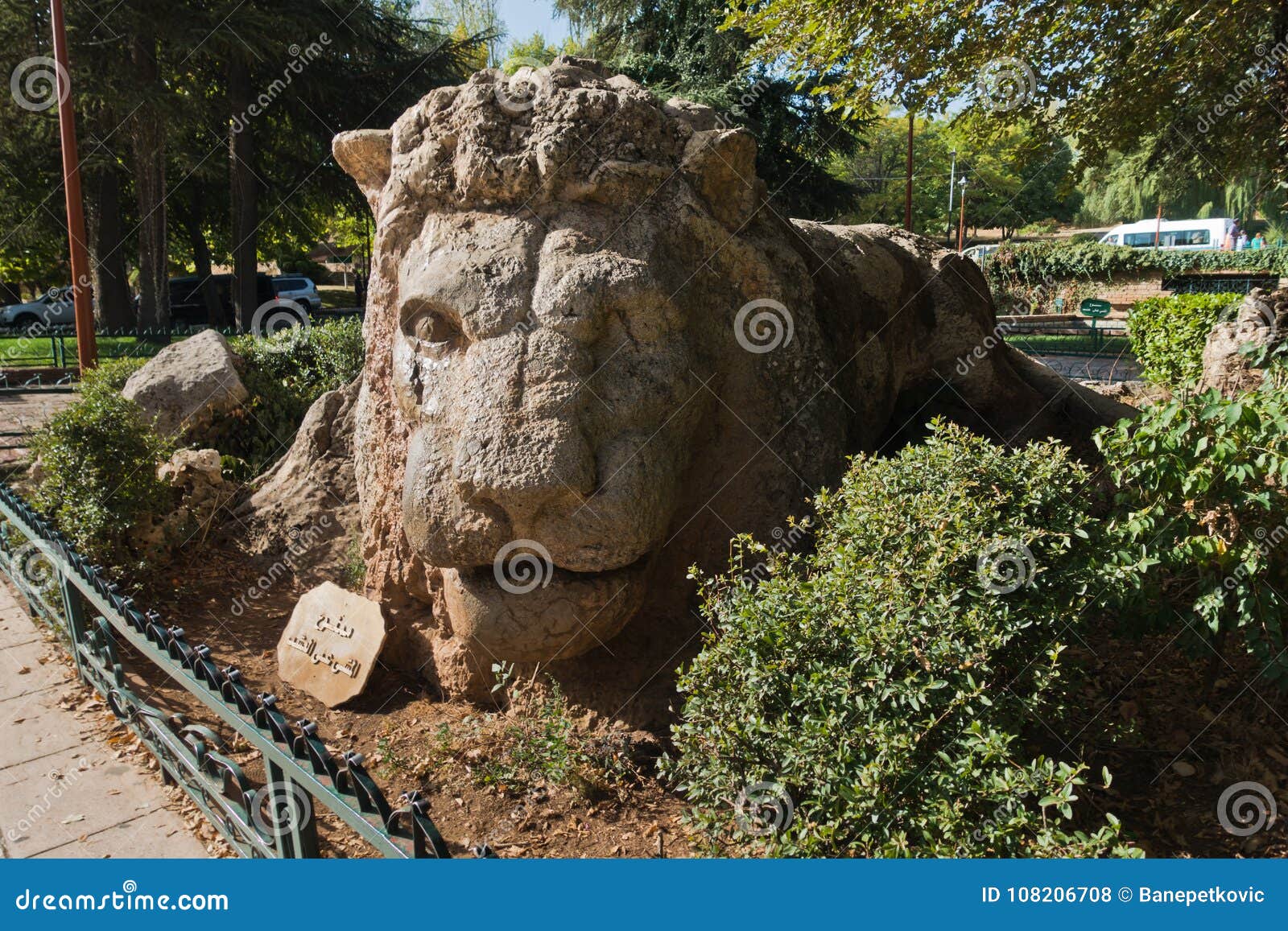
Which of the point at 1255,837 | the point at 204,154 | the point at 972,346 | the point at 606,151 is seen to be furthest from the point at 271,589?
the point at 204,154

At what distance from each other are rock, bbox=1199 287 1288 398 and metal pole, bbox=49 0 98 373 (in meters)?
11.3

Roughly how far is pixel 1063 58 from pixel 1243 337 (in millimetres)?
5671

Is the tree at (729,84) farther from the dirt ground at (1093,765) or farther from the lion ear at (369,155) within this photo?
the dirt ground at (1093,765)

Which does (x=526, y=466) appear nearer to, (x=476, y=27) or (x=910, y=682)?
(x=910, y=682)

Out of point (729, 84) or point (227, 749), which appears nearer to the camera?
point (227, 749)

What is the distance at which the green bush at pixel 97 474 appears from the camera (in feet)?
22.1

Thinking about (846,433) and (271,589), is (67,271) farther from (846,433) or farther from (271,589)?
(846,433)

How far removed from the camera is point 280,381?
32.7ft

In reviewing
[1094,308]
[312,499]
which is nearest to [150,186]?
[312,499]

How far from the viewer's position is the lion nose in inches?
171

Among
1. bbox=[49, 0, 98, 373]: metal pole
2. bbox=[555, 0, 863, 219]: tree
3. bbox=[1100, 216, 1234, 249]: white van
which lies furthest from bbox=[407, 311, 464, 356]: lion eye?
bbox=[1100, 216, 1234, 249]: white van

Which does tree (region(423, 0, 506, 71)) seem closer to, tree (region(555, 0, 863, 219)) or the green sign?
tree (region(555, 0, 863, 219))

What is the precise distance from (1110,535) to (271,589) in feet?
19.5

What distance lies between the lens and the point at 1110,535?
3.91m
